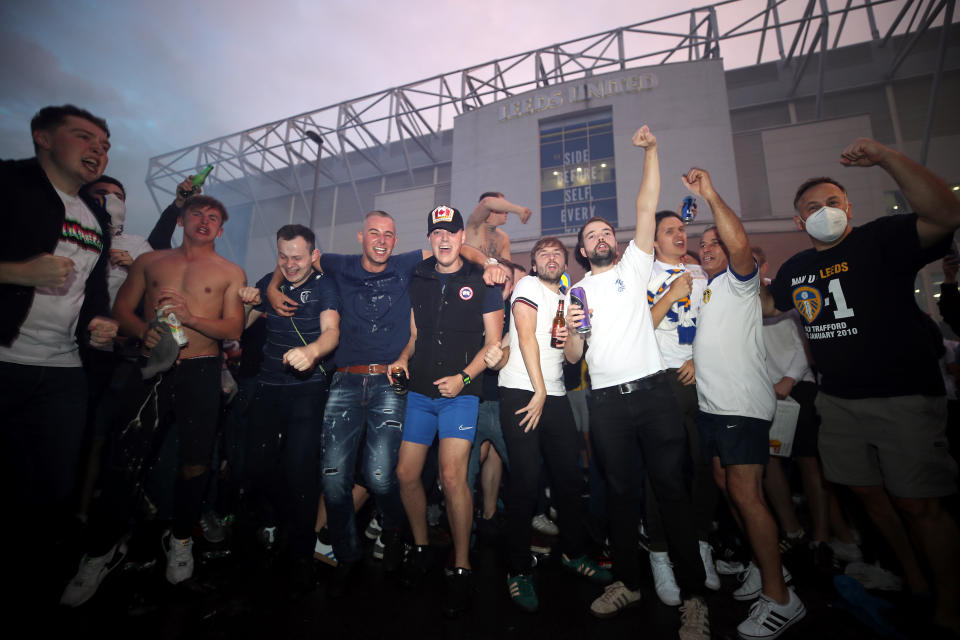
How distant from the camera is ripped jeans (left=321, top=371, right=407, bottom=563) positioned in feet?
10.5

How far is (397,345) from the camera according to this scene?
11.8ft

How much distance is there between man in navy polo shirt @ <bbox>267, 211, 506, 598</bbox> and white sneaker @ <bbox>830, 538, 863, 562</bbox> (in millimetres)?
4078

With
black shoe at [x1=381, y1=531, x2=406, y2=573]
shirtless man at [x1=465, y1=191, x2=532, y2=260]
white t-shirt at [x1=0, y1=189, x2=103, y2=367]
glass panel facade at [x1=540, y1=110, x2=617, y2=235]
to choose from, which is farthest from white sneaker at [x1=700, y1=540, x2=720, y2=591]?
glass panel facade at [x1=540, y1=110, x2=617, y2=235]

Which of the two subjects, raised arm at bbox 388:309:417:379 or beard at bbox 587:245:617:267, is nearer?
beard at bbox 587:245:617:267

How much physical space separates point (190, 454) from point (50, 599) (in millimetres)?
1226

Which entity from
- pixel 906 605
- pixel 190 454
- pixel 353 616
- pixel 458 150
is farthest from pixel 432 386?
pixel 458 150

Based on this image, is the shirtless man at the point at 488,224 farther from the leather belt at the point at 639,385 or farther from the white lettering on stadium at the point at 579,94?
the white lettering on stadium at the point at 579,94

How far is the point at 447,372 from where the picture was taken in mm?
3215

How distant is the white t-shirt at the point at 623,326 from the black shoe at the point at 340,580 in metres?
2.62

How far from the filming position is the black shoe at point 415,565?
10.3ft

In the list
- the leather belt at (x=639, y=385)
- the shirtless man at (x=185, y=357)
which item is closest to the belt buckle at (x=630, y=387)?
the leather belt at (x=639, y=385)

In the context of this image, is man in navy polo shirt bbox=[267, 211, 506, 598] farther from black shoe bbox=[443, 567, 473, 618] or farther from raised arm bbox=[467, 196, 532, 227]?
raised arm bbox=[467, 196, 532, 227]

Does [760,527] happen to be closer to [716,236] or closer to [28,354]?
[716,236]

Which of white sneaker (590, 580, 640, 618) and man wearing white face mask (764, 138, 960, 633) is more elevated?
man wearing white face mask (764, 138, 960, 633)
